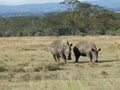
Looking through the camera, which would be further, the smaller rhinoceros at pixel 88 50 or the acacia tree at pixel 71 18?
the acacia tree at pixel 71 18

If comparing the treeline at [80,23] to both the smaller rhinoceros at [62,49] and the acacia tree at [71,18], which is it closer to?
the acacia tree at [71,18]

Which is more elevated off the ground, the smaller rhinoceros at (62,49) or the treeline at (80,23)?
the smaller rhinoceros at (62,49)

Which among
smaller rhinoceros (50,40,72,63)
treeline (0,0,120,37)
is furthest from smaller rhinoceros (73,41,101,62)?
treeline (0,0,120,37)

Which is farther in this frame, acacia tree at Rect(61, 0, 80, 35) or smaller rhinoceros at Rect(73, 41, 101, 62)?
acacia tree at Rect(61, 0, 80, 35)

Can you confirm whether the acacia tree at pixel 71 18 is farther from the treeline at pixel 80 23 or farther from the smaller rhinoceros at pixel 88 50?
the smaller rhinoceros at pixel 88 50

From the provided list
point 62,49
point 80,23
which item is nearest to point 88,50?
point 62,49

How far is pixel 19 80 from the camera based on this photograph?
1452 cm

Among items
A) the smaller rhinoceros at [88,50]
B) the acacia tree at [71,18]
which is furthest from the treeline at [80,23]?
the smaller rhinoceros at [88,50]

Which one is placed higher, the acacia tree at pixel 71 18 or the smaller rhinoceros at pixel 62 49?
the smaller rhinoceros at pixel 62 49

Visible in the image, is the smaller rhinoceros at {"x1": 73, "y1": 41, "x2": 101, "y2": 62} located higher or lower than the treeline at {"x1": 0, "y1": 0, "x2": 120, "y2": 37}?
higher

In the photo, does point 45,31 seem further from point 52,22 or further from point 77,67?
point 77,67

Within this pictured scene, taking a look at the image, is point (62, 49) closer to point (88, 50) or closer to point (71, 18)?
point (88, 50)

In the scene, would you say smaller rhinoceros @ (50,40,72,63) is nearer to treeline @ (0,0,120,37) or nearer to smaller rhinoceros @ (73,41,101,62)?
smaller rhinoceros @ (73,41,101,62)

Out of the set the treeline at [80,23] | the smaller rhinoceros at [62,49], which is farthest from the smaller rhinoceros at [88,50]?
the treeline at [80,23]
